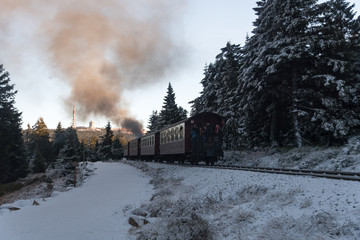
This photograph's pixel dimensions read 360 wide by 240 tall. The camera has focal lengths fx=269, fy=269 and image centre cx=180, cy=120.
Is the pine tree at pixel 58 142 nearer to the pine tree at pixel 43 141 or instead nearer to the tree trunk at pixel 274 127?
the pine tree at pixel 43 141


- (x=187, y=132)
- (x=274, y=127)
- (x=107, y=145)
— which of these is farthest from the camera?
(x=107, y=145)

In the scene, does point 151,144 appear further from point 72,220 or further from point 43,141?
point 43,141

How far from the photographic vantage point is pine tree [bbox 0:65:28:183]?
107 ft

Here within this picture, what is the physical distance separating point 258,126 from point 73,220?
2010 cm

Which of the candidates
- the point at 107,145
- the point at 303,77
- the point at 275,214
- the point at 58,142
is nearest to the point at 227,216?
the point at 275,214

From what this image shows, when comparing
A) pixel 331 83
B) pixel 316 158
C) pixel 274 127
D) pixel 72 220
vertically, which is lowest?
pixel 72 220

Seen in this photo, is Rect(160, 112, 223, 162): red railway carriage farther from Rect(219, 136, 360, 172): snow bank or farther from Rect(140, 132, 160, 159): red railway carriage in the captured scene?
Rect(140, 132, 160, 159): red railway carriage

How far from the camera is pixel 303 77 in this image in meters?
19.2

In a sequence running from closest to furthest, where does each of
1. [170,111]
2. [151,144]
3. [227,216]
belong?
[227,216], [151,144], [170,111]

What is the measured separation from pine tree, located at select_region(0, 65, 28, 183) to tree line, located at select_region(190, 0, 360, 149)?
28521mm

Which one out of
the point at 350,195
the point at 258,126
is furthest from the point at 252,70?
the point at 350,195

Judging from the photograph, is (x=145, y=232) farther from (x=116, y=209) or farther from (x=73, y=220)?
(x=116, y=209)

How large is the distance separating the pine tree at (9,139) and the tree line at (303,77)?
28.5 m

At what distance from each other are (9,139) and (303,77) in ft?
113
